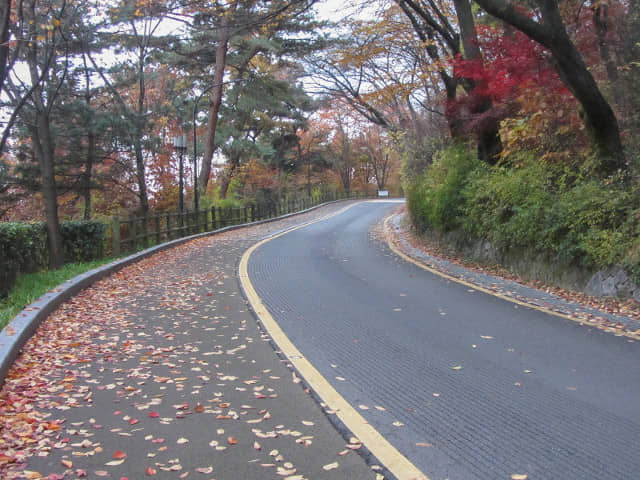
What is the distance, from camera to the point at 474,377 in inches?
Result: 185

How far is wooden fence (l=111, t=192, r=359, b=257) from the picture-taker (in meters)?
15.4

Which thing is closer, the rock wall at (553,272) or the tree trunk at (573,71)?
the rock wall at (553,272)

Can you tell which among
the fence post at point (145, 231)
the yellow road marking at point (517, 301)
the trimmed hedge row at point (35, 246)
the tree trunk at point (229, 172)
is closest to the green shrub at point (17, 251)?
the trimmed hedge row at point (35, 246)

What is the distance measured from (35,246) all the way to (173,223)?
7.70 meters

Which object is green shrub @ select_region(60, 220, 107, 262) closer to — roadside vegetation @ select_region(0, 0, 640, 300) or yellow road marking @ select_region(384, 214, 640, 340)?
roadside vegetation @ select_region(0, 0, 640, 300)

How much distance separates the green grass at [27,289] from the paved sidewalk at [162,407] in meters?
0.50

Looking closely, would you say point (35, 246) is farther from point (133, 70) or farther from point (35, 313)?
point (133, 70)

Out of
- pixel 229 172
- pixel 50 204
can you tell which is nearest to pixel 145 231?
pixel 50 204

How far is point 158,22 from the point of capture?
2342 cm

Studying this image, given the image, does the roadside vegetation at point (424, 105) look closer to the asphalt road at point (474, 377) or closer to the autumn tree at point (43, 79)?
the autumn tree at point (43, 79)

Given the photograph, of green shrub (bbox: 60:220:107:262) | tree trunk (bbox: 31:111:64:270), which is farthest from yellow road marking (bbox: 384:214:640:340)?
tree trunk (bbox: 31:111:64:270)

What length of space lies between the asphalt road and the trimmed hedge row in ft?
16.6

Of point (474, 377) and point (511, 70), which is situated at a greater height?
point (511, 70)

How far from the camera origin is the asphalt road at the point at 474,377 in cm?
332
